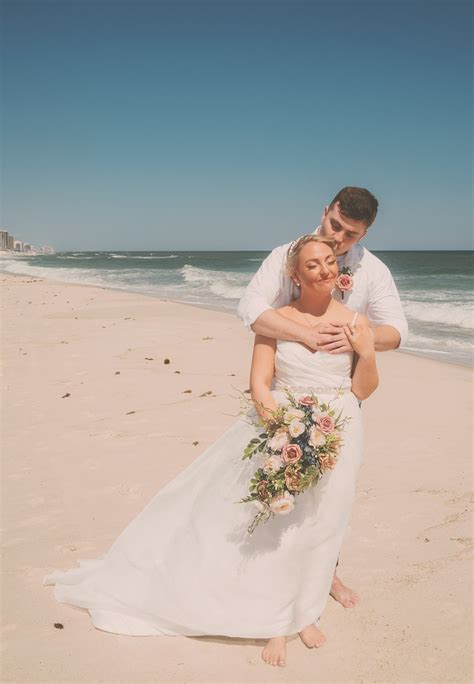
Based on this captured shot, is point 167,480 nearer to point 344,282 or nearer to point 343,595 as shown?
point 343,595

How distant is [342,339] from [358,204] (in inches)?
29.9

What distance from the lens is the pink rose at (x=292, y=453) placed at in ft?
9.39

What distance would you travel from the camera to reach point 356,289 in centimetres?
352

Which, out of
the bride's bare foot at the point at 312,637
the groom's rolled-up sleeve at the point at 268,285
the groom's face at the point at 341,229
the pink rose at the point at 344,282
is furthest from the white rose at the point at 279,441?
the bride's bare foot at the point at 312,637

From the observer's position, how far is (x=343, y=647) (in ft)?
11.0

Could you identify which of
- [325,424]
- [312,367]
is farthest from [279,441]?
[312,367]

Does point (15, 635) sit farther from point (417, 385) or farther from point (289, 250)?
point (417, 385)

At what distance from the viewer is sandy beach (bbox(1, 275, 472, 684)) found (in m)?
3.22

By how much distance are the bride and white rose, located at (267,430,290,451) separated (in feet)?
0.81

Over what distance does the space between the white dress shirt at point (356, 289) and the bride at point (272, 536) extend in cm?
12

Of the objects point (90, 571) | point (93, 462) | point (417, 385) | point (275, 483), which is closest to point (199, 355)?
point (417, 385)

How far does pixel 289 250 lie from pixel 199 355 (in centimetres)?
739

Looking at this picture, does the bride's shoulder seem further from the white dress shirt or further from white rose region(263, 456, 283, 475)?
white rose region(263, 456, 283, 475)

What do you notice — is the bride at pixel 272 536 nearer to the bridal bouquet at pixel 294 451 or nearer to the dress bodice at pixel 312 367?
the dress bodice at pixel 312 367
